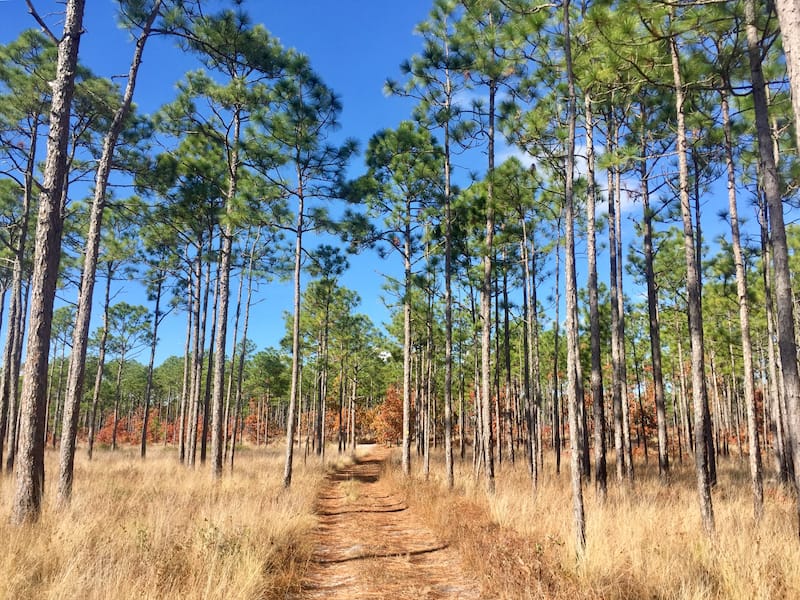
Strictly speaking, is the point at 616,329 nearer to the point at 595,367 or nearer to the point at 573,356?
the point at 595,367

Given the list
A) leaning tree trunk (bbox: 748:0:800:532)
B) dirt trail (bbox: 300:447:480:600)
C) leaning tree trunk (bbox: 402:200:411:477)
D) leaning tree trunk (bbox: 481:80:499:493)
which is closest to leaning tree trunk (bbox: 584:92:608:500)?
leaning tree trunk (bbox: 481:80:499:493)

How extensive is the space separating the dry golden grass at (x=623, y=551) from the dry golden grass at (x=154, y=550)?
2.31 m

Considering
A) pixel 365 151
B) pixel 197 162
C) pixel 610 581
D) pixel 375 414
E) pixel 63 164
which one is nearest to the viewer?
pixel 610 581

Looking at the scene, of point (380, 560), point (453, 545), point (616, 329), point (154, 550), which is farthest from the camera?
point (616, 329)

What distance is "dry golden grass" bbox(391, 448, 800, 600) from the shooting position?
399cm

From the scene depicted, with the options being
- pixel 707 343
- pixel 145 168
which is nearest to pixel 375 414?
pixel 707 343

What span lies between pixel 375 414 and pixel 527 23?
157 feet

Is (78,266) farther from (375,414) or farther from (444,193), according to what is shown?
(375,414)

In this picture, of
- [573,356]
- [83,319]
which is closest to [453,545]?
[573,356]

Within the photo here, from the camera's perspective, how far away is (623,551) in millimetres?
4824

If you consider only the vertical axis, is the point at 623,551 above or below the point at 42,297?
below

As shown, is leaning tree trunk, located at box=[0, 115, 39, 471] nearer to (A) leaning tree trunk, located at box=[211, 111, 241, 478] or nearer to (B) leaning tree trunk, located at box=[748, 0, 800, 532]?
(A) leaning tree trunk, located at box=[211, 111, 241, 478]

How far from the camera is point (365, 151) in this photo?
561 inches

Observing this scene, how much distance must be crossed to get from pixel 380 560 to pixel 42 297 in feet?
18.0
